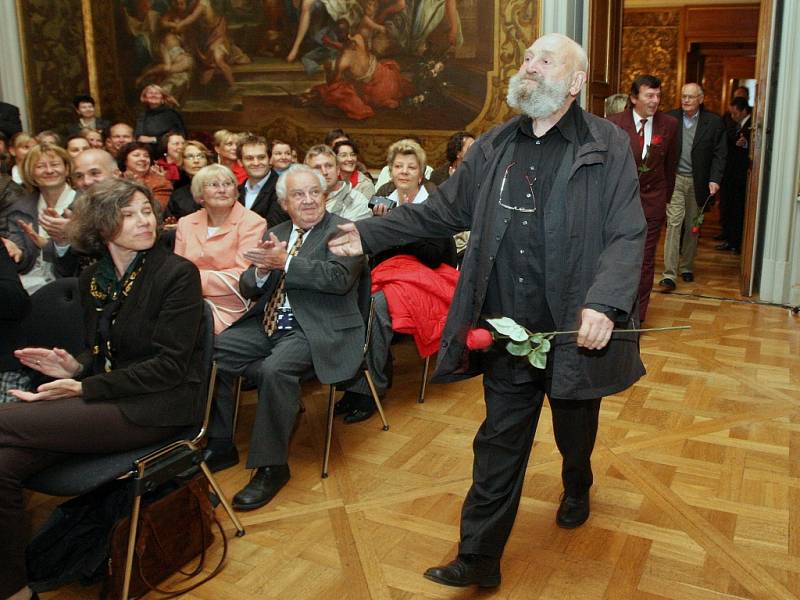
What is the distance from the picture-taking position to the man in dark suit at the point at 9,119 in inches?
347

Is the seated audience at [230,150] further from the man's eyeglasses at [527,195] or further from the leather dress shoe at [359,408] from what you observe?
the man's eyeglasses at [527,195]

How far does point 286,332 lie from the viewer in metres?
3.71

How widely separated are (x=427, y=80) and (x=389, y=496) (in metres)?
6.39

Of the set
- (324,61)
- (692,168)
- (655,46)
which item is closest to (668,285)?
(692,168)

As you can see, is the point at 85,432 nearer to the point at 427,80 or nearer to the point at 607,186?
the point at 607,186

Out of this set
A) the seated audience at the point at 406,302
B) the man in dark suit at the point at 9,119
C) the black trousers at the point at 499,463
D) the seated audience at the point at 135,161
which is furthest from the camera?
the man in dark suit at the point at 9,119

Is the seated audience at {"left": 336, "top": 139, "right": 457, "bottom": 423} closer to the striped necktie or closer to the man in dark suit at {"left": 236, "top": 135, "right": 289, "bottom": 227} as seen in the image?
the striped necktie

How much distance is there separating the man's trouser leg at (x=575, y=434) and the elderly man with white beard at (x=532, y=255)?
0.23 m

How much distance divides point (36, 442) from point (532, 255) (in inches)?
67.9

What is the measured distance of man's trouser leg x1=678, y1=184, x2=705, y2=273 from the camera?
7.40m

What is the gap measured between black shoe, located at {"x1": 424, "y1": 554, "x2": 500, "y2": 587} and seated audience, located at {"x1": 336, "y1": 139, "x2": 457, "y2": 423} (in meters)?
1.45

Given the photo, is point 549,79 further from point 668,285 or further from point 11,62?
point 11,62

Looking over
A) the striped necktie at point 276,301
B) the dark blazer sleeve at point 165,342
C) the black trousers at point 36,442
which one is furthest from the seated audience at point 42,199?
the black trousers at point 36,442

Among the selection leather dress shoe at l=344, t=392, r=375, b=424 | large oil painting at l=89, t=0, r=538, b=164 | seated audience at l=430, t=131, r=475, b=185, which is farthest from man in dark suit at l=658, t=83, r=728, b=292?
leather dress shoe at l=344, t=392, r=375, b=424
